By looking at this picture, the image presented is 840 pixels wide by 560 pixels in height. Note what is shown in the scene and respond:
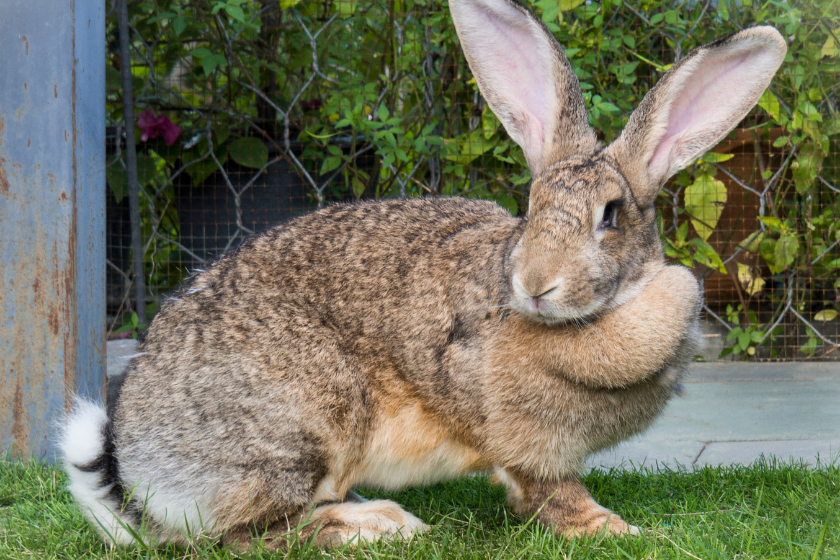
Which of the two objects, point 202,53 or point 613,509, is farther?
point 202,53

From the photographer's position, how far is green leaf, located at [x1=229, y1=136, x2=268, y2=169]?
197 inches

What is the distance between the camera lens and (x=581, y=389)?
225cm

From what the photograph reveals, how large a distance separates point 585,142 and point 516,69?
0.32m

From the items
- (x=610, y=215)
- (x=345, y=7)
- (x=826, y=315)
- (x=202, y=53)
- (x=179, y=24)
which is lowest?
(x=826, y=315)

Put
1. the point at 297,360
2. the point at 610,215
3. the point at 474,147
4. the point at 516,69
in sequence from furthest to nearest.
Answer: the point at 474,147
the point at 516,69
the point at 297,360
the point at 610,215

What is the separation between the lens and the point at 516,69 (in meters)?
2.50

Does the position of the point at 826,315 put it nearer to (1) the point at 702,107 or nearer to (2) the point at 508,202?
(2) the point at 508,202

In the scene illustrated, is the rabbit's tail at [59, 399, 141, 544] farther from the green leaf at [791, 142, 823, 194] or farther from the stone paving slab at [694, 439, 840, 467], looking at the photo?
the green leaf at [791, 142, 823, 194]

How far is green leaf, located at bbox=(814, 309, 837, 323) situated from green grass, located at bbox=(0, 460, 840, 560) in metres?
2.39

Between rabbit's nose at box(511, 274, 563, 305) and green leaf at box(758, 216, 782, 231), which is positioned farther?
green leaf at box(758, 216, 782, 231)

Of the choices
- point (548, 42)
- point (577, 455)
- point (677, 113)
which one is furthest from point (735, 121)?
point (577, 455)

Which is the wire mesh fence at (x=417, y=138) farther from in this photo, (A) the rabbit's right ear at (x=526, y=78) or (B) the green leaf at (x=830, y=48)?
(A) the rabbit's right ear at (x=526, y=78)

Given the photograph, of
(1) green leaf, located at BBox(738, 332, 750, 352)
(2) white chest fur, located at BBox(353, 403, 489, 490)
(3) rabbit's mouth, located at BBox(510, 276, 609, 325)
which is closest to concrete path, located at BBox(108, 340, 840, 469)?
(1) green leaf, located at BBox(738, 332, 750, 352)

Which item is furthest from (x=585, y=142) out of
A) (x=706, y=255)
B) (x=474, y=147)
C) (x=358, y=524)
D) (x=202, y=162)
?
(x=202, y=162)
